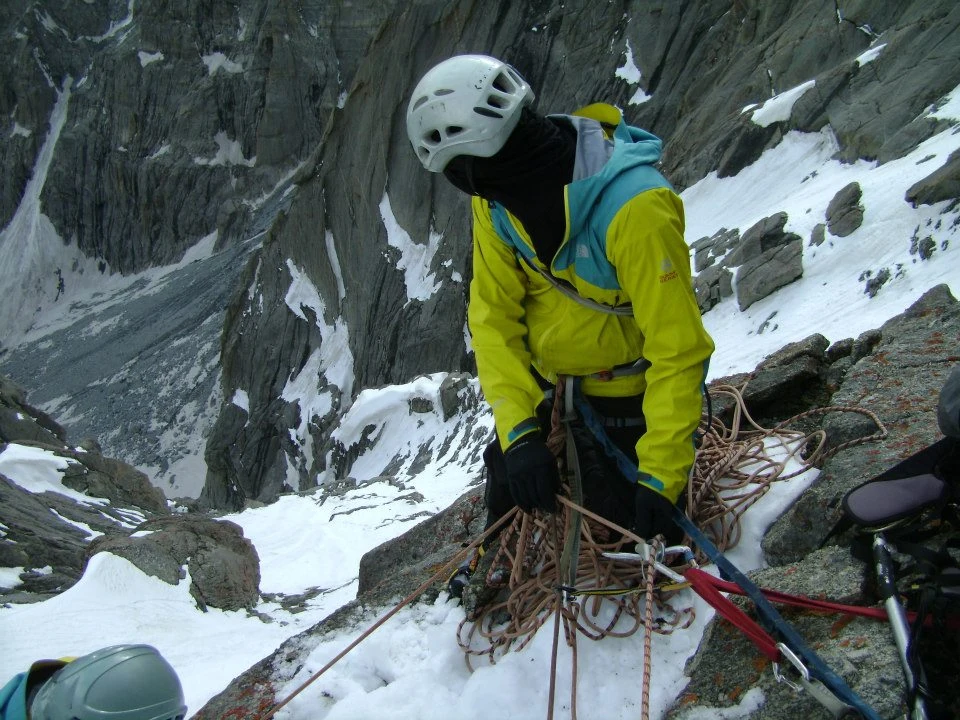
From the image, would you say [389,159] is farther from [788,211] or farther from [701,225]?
[788,211]

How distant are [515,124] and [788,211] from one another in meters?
10.7

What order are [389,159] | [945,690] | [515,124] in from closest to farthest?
[945,690]
[515,124]
[389,159]

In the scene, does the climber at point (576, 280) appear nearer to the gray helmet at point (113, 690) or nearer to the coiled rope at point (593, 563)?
the coiled rope at point (593, 563)

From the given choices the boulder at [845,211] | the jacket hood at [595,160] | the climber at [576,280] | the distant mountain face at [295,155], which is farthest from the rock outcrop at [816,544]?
the distant mountain face at [295,155]

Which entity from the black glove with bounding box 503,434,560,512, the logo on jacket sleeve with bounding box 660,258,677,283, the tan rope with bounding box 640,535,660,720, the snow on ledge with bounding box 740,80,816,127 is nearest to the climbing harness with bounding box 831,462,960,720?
the tan rope with bounding box 640,535,660,720

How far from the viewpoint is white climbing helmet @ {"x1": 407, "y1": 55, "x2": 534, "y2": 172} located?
2.54 m

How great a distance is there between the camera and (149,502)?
16906 millimetres

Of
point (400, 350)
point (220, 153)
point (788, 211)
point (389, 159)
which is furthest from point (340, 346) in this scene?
point (220, 153)

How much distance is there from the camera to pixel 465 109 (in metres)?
2.55

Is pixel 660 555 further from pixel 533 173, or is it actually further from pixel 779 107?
pixel 779 107

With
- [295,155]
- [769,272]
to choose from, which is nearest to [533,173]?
[769,272]

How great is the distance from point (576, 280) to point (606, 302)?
0.15 meters

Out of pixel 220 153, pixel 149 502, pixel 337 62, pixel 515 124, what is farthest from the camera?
pixel 220 153

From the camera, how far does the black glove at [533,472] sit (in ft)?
8.70
